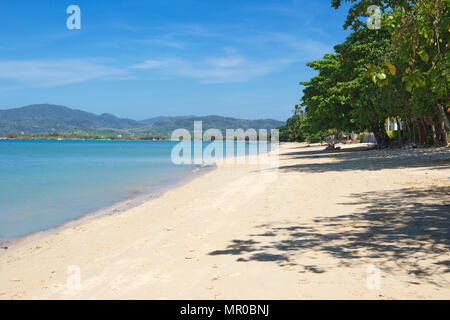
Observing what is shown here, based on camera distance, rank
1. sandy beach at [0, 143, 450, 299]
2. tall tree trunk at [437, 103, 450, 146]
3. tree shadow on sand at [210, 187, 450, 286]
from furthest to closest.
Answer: tall tree trunk at [437, 103, 450, 146]
tree shadow on sand at [210, 187, 450, 286]
sandy beach at [0, 143, 450, 299]

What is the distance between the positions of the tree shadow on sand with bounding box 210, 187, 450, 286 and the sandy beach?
2 centimetres

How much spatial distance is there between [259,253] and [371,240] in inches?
74.1

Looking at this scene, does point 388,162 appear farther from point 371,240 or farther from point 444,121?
Result: point 371,240

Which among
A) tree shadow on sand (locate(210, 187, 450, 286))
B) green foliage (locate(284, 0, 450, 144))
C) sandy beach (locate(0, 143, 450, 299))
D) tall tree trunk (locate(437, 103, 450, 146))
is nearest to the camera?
sandy beach (locate(0, 143, 450, 299))

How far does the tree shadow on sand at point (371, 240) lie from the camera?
17.7 ft

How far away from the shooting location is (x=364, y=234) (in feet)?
22.8

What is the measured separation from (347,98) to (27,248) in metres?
31.4

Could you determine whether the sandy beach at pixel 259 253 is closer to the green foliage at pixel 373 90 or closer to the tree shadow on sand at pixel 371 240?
the tree shadow on sand at pixel 371 240

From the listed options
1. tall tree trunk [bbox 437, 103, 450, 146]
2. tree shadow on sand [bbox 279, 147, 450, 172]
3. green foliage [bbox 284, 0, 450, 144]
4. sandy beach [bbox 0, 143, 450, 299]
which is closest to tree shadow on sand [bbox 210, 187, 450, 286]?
sandy beach [bbox 0, 143, 450, 299]

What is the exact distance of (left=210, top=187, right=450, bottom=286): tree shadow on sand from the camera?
5391 millimetres

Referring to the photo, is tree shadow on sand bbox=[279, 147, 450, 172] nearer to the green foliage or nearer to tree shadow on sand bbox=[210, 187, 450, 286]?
the green foliage
